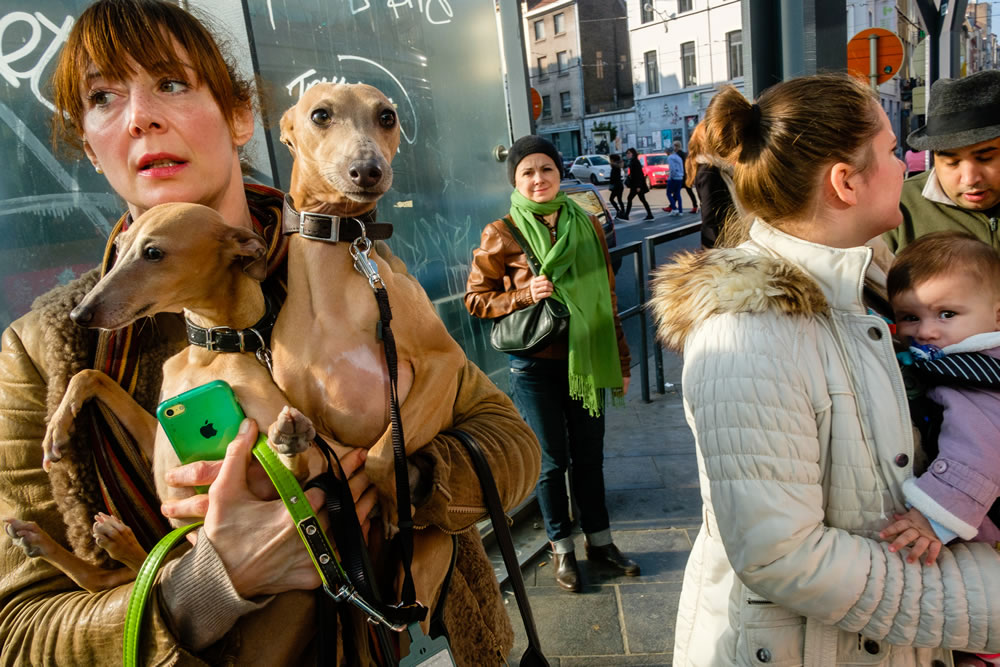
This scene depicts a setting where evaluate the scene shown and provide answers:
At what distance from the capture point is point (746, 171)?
66.2 inches

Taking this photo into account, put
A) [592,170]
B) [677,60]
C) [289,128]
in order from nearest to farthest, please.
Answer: [289,128], [592,170], [677,60]

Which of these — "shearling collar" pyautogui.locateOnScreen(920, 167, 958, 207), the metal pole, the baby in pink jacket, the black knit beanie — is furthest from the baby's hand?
→ the metal pole

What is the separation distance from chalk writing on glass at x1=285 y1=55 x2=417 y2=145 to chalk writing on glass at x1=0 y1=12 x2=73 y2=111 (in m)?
0.87

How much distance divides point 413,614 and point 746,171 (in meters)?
1.32

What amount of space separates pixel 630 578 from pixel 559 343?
4.41ft

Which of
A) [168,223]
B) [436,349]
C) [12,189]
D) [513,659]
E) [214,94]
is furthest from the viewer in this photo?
[513,659]

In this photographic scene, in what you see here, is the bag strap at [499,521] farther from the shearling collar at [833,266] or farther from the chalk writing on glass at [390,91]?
the chalk writing on glass at [390,91]

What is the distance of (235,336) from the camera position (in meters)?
1.08

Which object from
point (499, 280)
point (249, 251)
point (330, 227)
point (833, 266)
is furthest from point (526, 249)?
point (249, 251)

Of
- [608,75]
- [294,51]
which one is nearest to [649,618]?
[294,51]

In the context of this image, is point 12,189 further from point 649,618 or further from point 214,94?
point 649,618

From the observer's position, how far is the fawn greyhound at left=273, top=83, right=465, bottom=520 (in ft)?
3.63

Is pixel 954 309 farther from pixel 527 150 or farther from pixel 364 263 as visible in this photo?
pixel 527 150

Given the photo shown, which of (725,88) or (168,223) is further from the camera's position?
(725,88)
